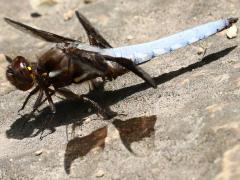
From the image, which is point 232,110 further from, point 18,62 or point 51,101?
point 18,62

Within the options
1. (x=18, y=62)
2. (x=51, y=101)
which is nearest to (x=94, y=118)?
(x=51, y=101)

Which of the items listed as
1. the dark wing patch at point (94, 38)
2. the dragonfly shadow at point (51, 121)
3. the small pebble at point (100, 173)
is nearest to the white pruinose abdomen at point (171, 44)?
the dark wing patch at point (94, 38)

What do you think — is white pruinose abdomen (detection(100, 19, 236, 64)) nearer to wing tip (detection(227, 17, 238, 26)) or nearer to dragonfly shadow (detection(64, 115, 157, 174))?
wing tip (detection(227, 17, 238, 26))

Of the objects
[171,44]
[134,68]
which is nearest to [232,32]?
[171,44]

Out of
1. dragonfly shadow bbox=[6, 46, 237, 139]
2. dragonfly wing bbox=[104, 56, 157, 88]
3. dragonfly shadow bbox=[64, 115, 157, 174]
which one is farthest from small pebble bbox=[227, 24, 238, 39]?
dragonfly shadow bbox=[64, 115, 157, 174]

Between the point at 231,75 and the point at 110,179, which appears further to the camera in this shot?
the point at 231,75

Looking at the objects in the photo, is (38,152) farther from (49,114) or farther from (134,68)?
(134,68)
